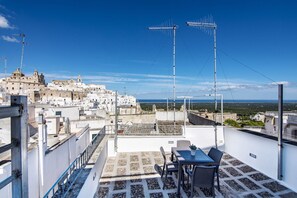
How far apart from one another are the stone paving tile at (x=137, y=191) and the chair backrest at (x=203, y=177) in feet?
3.93

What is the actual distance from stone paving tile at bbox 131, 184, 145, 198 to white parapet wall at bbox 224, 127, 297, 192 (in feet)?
11.3

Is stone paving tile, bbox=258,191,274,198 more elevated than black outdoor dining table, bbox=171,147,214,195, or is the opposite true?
black outdoor dining table, bbox=171,147,214,195

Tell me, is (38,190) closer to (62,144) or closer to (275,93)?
(62,144)

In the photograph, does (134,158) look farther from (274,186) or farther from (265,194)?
(274,186)

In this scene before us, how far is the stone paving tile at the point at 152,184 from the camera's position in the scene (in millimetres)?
4195

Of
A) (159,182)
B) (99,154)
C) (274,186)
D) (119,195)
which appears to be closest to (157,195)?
(159,182)

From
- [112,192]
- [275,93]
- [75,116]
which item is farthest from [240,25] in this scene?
[75,116]

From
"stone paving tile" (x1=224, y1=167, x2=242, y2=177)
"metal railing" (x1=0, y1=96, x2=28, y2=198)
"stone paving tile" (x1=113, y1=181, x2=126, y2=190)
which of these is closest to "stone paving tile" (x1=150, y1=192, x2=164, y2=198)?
"stone paving tile" (x1=113, y1=181, x2=126, y2=190)

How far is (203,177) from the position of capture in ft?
11.5

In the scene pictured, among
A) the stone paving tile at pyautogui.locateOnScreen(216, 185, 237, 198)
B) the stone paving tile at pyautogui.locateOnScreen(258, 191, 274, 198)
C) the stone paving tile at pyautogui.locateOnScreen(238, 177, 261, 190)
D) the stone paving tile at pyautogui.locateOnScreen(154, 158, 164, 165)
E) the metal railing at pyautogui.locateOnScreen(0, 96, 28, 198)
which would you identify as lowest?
the stone paving tile at pyautogui.locateOnScreen(154, 158, 164, 165)

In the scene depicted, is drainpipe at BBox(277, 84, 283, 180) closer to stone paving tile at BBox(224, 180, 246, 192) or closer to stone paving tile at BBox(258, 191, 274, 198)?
stone paving tile at BBox(258, 191, 274, 198)

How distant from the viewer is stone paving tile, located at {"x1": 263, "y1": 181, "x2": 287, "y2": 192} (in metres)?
4.08

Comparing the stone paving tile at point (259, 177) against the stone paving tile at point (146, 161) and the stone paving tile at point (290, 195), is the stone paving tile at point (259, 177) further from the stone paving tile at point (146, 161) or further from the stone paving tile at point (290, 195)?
the stone paving tile at point (146, 161)

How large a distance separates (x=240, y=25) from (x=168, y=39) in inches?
185
